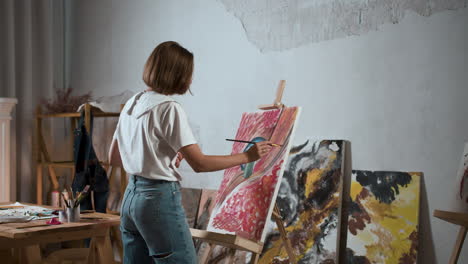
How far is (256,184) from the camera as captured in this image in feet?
9.48

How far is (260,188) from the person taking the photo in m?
2.86

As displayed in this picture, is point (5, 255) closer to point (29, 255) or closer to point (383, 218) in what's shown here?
point (29, 255)

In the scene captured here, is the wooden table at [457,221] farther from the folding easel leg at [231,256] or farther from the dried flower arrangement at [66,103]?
the dried flower arrangement at [66,103]

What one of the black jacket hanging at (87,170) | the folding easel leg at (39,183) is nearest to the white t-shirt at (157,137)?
the black jacket hanging at (87,170)

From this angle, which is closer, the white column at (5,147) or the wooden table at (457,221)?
the wooden table at (457,221)

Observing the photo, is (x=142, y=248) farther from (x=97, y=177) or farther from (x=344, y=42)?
(x=97, y=177)

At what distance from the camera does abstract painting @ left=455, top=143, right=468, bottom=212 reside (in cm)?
266

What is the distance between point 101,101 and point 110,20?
72 cm

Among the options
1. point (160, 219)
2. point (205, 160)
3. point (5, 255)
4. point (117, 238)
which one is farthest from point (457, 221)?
point (117, 238)

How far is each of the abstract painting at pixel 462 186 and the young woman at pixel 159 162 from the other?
4.12ft

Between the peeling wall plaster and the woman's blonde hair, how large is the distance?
1420 millimetres

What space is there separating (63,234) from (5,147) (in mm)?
2108

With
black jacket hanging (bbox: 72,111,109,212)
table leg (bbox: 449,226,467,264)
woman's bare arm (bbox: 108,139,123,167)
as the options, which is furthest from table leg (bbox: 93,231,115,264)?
table leg (bbox: 449,226,467,264)

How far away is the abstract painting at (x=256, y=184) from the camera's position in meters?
2.79
